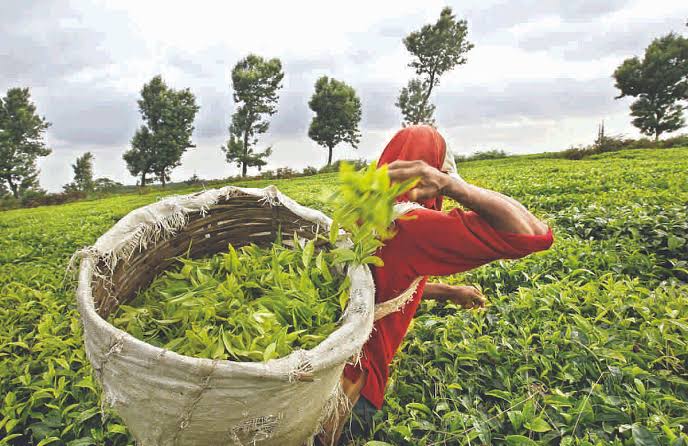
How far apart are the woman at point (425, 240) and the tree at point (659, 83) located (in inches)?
1246

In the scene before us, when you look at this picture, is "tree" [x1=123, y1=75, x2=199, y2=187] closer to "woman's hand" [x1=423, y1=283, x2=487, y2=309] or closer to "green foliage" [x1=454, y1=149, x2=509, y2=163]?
"green foliage" [x1=454, y1=149, x2=509, y2=163]

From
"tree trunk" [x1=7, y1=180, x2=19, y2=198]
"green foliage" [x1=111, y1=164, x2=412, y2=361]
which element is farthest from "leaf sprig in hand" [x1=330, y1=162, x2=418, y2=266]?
"tree trunk" [x1=7, y1=180, x2=19, y2=198]

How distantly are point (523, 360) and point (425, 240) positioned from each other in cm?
93

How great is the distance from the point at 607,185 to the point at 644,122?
29.3 m

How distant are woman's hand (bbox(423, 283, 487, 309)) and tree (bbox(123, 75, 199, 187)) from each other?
1133 inches

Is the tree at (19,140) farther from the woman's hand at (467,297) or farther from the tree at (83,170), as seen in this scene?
the woman's hand at (467,297)

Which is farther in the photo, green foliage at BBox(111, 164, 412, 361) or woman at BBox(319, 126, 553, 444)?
woman at BBox(319, 126, 553, 444)

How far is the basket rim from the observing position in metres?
0.89

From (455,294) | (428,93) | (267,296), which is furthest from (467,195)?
(428,93)

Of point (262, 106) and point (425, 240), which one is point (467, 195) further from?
point (262, 106)

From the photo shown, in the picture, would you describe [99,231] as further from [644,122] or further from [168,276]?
[644,122]

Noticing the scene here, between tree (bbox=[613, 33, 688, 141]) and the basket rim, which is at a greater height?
tree (bbox=[613, 33, 688, 141])

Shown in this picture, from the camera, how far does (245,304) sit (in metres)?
1.35

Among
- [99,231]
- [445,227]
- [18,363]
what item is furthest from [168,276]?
[99,231]
